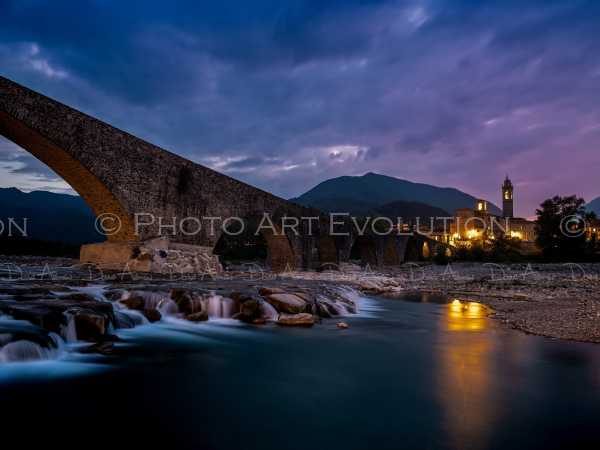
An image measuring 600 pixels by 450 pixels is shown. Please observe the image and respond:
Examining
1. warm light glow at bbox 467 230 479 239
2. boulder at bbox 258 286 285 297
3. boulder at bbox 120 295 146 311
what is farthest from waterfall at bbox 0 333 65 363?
warm light glow at bbox 467 230 479 239

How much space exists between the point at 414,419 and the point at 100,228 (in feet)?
41.3

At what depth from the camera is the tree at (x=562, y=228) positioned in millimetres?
32438

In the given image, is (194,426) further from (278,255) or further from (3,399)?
(278,255)

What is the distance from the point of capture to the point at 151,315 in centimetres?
634

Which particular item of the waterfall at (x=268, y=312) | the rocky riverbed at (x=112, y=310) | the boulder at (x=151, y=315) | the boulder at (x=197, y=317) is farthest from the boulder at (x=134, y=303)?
the waterfall at (x=268, y=312)

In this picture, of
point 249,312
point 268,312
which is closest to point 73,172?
point 249,312

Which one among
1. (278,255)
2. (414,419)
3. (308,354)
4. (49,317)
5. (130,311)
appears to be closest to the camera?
(414,419)

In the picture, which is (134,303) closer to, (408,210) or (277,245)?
(277,245)

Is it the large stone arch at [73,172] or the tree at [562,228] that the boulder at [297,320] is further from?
the tree at [562,228]

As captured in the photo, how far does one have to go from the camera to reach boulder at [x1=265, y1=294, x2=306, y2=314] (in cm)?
750

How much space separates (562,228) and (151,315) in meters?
37.0

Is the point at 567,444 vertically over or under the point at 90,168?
under

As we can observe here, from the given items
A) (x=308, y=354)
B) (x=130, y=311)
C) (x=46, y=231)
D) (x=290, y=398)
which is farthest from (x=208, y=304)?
(x=46, y=231)

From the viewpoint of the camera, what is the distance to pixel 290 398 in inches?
139
